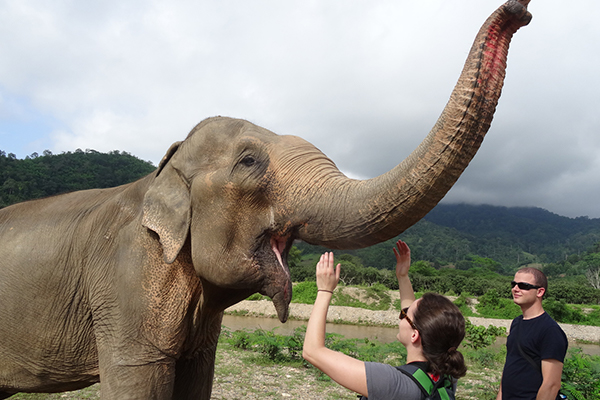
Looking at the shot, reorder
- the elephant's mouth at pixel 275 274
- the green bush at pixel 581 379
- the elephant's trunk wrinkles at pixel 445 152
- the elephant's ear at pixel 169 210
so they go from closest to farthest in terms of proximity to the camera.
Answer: the elephant's trunk wrinkles at pixel 445 152 → the elephant's mouth at pixel 275 274 → the elephant's ear at pixel 169 210 → the green bush at pixel 581 379

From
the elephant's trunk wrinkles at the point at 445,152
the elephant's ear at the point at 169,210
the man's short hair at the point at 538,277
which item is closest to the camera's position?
the elephant's trunk wrinkles at the point at 445,152

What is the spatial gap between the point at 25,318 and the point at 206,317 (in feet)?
3.86

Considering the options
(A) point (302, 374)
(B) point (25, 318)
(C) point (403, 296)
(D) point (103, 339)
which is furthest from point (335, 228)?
(A) point (302, 374)

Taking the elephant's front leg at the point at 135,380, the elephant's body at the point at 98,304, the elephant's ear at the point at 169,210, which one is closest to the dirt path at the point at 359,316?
the elephant's body at the point at 98,304

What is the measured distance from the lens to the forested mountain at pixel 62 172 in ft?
195

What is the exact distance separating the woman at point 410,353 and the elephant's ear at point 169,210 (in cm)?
93

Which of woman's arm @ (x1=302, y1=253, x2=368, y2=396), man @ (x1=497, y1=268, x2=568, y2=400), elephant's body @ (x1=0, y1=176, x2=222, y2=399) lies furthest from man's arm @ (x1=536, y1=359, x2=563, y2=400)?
elephant's body @ (x1=0, y1=176, x2=222, y2=399)

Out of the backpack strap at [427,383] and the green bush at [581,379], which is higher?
the backpack strap at [427,383]

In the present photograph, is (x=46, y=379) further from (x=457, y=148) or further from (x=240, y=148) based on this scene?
(x=457, y=148)

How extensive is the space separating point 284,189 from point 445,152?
2.88 ft

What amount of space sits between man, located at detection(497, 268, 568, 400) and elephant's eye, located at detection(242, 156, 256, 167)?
6.93ft

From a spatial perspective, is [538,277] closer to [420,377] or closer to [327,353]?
[420,377]

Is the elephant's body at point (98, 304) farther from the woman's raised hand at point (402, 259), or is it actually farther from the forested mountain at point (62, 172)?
the forested mountain at point (62, 172)

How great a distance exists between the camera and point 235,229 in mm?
2365
